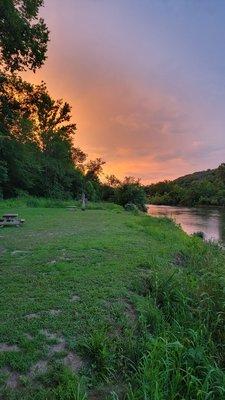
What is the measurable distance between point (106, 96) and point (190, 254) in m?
13.5

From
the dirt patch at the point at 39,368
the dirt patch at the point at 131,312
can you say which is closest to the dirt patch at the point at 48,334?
the dirt patch at the point at 39,368

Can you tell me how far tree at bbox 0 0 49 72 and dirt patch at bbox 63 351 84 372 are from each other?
11.4 m

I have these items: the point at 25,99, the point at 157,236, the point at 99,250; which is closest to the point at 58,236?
the point at 99,250

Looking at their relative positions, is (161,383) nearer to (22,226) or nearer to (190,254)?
(190,254)

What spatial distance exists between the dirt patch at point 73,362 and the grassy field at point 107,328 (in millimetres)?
12

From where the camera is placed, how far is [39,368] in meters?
3.73

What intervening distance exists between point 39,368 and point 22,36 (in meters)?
14.0

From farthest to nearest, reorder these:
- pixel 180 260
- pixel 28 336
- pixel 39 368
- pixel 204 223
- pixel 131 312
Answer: pixel 204 223, pixel 180 260, pixel 131 312, pixel 28 336, pixel 39 368

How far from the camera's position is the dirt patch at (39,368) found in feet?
11.9

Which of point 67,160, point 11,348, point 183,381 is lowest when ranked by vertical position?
point 183,381

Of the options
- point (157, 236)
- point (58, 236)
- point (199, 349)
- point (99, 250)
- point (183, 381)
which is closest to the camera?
point (183, 381)

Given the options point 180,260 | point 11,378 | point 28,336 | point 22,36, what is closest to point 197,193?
point 22,36

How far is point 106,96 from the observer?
2094 centimetres

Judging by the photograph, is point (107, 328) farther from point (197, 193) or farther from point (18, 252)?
point (197, 193)
